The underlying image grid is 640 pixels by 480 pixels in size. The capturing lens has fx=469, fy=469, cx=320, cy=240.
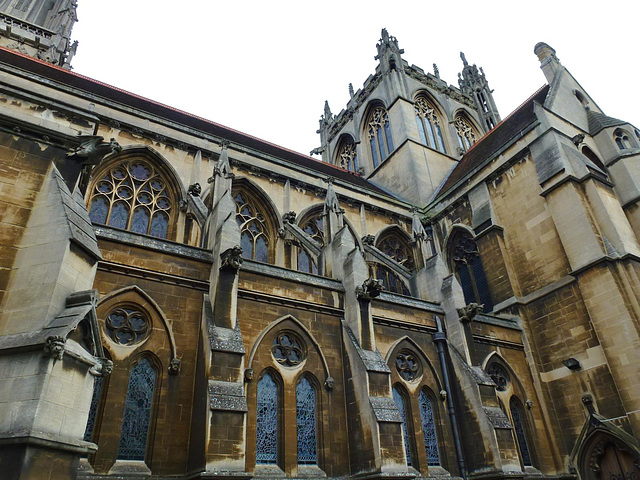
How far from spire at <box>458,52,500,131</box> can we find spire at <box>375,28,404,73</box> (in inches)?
225

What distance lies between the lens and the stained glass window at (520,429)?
12492 millimetres

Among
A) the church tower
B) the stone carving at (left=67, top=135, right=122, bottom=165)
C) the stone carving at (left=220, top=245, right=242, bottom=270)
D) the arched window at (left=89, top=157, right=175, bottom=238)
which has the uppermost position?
the church tower

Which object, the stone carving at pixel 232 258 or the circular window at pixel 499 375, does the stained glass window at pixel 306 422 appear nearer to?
the stone carving at pixel 232 258

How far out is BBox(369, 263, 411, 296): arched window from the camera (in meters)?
15.8

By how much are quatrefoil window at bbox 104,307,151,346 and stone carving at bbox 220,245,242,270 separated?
1.75 metres

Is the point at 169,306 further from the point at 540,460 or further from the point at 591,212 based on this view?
the point at 591,212

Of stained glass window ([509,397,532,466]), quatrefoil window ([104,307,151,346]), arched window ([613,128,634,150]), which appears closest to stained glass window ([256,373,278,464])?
Result: quatrefoil window ([104,307,151,346])

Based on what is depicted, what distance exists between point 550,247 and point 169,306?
37.7ft

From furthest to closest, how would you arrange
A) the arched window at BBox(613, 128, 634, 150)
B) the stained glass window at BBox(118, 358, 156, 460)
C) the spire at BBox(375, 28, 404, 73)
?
1. the spire at BBox(375, 28, 404, 73)
2. the arched window at BBox(613, 128, 634, 150)
3. the stained glass window at BBox(118, 358, 156, 460)

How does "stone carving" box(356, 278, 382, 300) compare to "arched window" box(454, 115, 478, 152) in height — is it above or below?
below

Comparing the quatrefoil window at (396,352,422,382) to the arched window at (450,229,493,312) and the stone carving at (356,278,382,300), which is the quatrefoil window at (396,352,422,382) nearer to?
the stone carving at (356,278,382,300)

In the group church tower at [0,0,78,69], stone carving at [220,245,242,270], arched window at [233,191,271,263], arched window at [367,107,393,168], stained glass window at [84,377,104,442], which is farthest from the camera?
arched window at [367,107,393,168]

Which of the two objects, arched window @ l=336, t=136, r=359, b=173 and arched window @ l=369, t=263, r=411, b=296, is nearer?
arched window @ l=369, t=263, r=411, b=296

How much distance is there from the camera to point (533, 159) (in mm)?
15836
